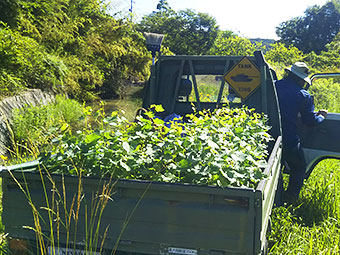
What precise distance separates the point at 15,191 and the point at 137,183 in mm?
929

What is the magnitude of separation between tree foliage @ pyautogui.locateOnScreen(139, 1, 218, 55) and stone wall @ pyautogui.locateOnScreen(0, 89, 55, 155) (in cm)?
1962

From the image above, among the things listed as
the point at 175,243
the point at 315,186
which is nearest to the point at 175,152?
the point at 175,243

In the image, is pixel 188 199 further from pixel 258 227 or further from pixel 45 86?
pixel 45 86

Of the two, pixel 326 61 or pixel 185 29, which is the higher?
pixel 185 29

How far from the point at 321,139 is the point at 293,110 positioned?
52cm

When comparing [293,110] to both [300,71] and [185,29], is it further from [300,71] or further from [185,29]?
[185,29]

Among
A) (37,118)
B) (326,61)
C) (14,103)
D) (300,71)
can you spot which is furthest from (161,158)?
(326,61)

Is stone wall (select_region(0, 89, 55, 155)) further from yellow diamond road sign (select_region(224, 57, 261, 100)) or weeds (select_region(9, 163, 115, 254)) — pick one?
weeds (select_region(9, 163, 115, 254))

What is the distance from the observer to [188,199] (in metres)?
2.63

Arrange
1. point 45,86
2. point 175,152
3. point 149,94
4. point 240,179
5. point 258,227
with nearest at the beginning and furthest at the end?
point 258,227 → point 240,179 → point 175,152 → point 149,94 → point 45,86

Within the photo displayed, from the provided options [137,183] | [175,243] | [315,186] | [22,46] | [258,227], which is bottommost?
[315,186]

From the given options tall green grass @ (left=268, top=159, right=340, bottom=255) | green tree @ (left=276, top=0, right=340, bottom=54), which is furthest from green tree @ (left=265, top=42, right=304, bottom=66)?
green tree @ (left=276, top=0, right=340, bottom=54)

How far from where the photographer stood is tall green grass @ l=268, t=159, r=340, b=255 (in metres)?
4.23

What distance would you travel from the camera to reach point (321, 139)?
524cm
